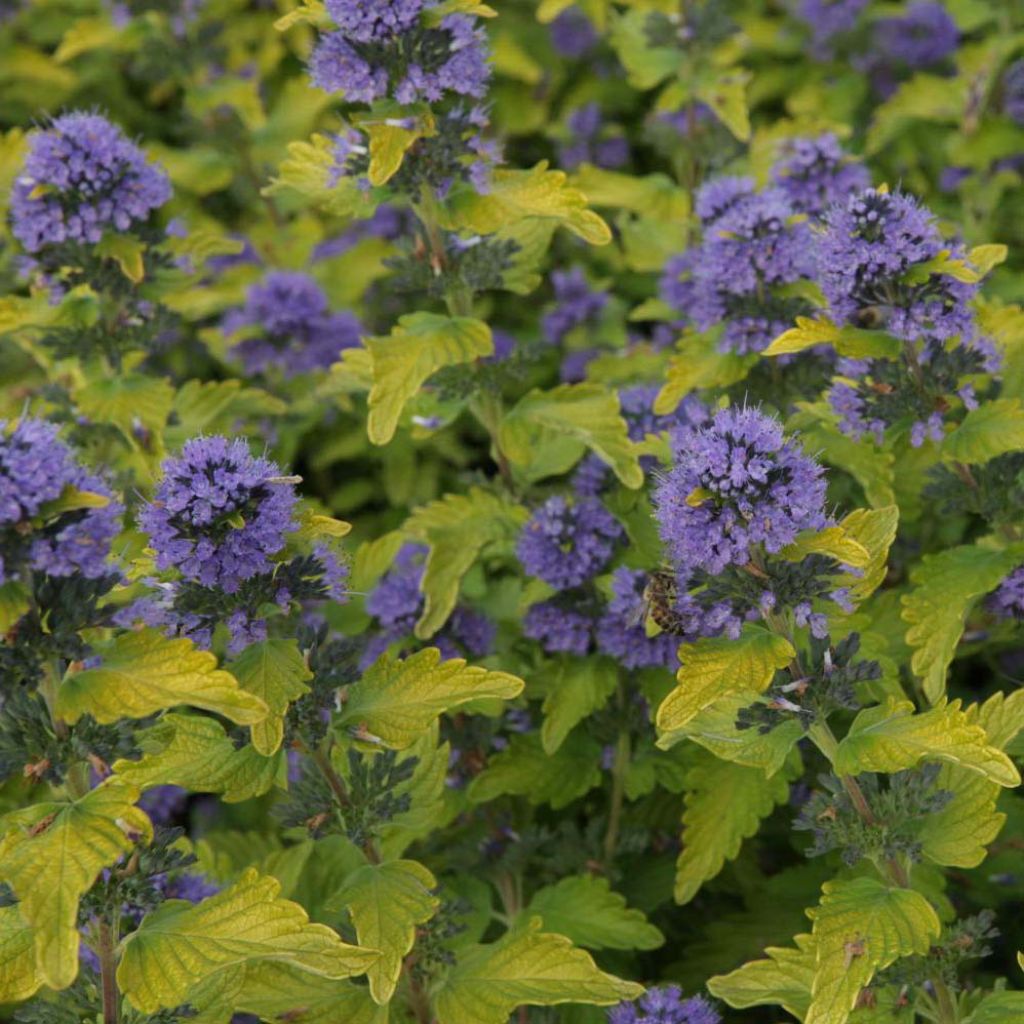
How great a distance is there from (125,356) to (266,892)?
2.61 meters

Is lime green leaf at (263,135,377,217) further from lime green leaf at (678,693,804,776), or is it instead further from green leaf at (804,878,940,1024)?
green leaf at (804,878,940,1024)

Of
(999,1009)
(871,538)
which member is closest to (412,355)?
(871,538)

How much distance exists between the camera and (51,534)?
9.14 feet

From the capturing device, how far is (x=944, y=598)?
3.83m

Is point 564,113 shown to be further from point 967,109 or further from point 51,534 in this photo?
point 51,534

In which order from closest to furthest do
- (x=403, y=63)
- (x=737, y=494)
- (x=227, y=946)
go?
(x=737, y=494), (x=227, y=946), (x=403, y=63)

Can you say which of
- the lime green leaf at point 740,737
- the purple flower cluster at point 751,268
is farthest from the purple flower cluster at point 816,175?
the lime green leaf at point 740,737

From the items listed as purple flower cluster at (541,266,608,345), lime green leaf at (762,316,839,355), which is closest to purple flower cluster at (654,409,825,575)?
lime green leaf at (762,316,839,355)

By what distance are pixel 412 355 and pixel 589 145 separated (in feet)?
12.7

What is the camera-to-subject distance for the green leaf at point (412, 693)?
3166 mm

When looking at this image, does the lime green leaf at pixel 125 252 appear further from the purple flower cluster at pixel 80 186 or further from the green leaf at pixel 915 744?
the green leaf at pixel 915 744

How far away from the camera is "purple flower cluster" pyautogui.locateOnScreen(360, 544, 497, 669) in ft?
15.0

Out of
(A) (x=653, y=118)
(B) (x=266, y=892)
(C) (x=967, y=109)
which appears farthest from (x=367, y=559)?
(C) (x=967, y=109)

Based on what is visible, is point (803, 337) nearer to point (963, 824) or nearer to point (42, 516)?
point (963, 824)
